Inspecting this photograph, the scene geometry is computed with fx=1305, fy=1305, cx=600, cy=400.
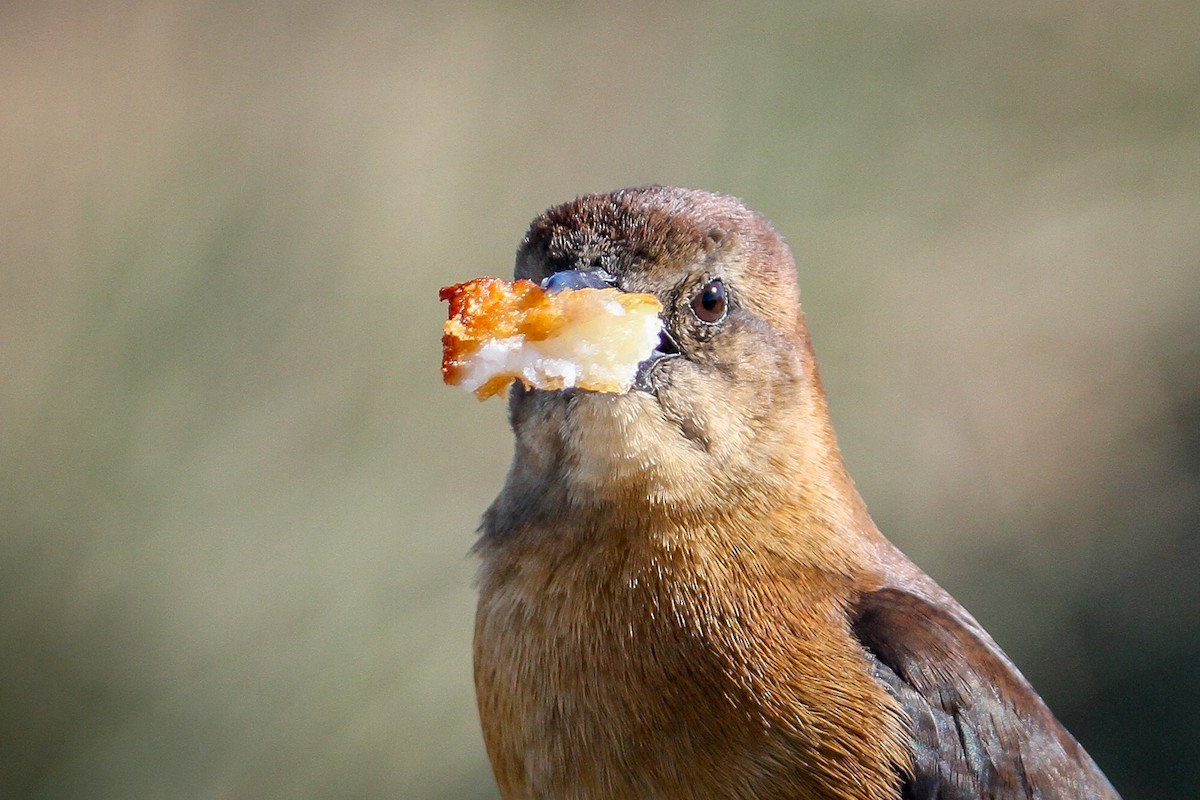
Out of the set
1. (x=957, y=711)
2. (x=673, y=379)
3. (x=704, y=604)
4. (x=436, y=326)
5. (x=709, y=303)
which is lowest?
(x=957, y=711)

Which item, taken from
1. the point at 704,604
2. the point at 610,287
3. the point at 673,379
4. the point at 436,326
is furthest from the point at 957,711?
the point at 436,326

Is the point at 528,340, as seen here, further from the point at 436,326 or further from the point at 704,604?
the point at 436,326

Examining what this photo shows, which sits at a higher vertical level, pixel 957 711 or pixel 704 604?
pixel 704 604

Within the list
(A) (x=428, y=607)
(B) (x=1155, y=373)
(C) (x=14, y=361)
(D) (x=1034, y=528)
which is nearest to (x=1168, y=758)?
(D) (x=1034, y=528)

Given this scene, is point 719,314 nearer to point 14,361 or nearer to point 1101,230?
point 14,361

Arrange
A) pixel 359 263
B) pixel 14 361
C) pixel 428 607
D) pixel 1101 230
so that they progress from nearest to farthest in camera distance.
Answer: pixel 428 607, pixel 14 361, pixel 359 263, pixel 1101 230

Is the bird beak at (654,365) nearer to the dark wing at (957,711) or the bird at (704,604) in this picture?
the bird at (704,604)
